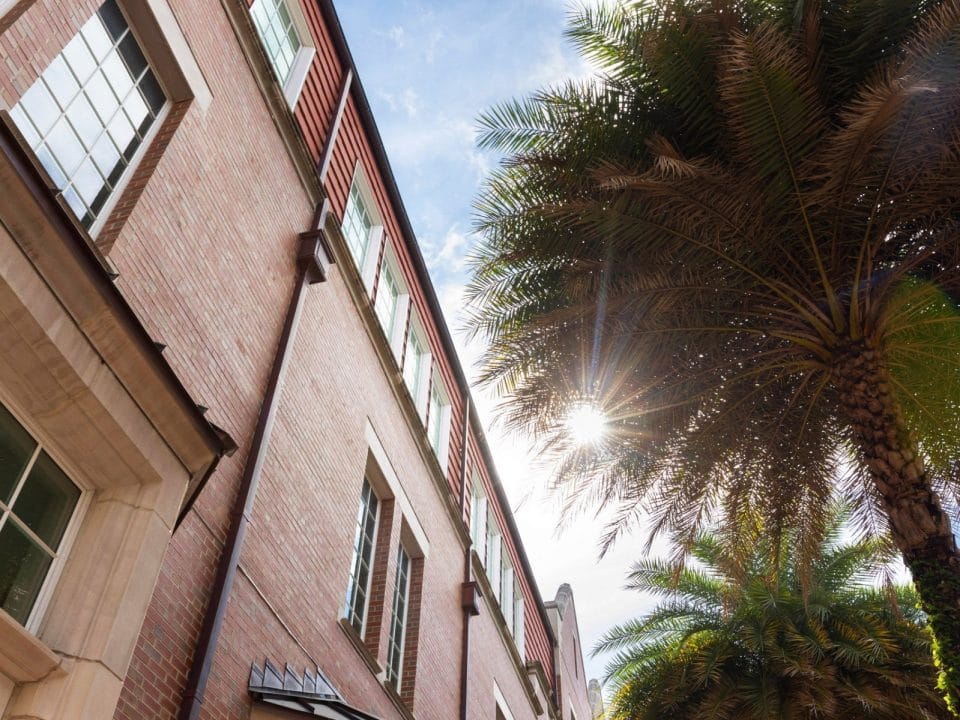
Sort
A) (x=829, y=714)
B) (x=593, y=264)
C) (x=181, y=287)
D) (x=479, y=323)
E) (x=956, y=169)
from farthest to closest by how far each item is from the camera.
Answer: (x=829, y=714) < (x=479, y=323) < (x=593, y=264) < (x=956, y=169) < (x=181, y=287)

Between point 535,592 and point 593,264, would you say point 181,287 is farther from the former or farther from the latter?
point 535,592

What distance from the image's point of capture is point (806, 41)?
9.41 m

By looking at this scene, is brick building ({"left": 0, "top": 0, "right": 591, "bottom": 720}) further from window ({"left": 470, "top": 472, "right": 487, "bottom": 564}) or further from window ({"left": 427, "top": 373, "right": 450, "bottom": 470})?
window ({"left": 470, "top": 472, "right": 487, "bottom": 564})

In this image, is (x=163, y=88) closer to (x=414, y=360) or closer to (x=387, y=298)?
(x=387, y=298)

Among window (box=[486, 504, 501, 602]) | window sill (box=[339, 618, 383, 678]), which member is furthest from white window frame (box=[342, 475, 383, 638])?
window (box=[486, 504, 501, 602])

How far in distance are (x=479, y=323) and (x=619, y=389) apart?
2179mm

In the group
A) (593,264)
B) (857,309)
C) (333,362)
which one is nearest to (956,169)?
(857,309)

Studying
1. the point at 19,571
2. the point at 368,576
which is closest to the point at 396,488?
the point at 368,576

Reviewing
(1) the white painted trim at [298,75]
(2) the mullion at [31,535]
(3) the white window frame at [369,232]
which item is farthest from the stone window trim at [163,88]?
(3) the white window frame at [369,232]

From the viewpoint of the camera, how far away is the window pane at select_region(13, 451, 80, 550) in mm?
4848

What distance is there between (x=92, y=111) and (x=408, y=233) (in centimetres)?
785

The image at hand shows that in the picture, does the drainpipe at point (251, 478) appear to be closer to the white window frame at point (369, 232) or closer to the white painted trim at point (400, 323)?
the white window frame at point (369, 232)

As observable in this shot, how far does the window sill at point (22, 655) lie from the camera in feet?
13.9

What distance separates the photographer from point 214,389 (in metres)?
7.69
